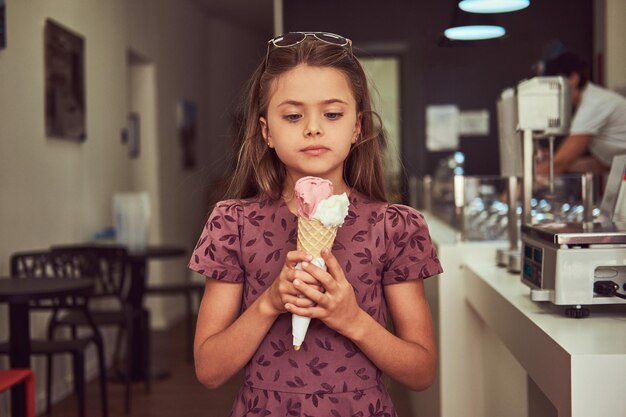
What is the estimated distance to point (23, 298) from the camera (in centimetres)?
347

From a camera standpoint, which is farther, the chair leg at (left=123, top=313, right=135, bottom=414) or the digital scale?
the chair leg at (left=123, top=313, right=135, bottom=414)

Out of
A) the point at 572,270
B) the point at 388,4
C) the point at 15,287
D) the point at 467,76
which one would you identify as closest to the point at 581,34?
the point at 467,76

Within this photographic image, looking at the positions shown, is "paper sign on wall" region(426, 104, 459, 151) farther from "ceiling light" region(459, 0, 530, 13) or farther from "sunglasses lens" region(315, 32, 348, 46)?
"sunglasses lens" region(315, 32, 348, 46)

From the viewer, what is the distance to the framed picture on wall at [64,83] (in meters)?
5.19

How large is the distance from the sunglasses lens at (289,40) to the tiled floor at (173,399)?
3.14 m

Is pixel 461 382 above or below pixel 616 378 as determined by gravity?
below

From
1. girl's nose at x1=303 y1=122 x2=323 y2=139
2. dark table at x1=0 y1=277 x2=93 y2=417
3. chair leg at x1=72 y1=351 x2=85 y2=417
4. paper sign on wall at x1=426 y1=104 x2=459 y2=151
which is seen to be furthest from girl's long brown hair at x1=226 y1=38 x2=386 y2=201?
paper sign on wall at x1=426 y1=104 x2=459 y2=151

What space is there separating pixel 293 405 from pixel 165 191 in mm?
7209

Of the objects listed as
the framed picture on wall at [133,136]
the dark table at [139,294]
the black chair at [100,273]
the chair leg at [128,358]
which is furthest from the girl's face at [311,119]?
the framed picture on wall at [133,136]

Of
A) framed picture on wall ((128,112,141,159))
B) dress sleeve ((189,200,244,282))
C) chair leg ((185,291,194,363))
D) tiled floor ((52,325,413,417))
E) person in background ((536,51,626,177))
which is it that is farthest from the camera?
framed picture on wall ((128,112,141,159))

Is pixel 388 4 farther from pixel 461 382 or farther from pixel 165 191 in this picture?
pixel 461 382

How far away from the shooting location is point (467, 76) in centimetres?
823

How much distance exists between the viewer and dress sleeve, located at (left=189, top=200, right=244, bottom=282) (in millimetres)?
1519

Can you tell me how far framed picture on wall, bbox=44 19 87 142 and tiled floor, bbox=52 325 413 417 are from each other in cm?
161
